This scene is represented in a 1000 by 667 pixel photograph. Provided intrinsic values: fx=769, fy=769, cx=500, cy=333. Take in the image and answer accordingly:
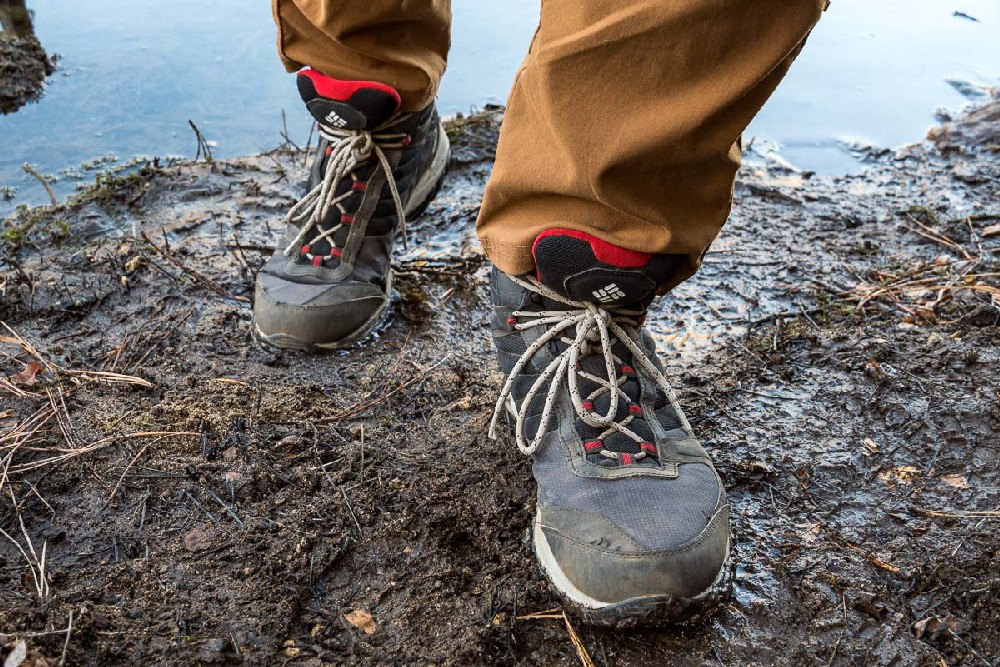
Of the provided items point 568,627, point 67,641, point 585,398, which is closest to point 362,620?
point 568,627

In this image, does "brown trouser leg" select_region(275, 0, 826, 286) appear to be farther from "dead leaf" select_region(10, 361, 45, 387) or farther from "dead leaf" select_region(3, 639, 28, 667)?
"dead leaf" select_region(10, 361, 45, 387)

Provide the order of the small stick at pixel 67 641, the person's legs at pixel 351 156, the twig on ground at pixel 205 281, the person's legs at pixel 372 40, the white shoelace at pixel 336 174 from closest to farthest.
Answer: the small stick at pixel 67 641 < the person's legs at pixel 372 40 < the person's legs at pixel 351 156 < the white shoelace at pixel 336 174 < the twig on ground at pixel 205 281

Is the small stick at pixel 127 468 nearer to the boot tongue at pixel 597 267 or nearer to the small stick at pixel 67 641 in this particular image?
the small stick at pixel 67 641

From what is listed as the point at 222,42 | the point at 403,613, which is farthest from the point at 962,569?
the point at 222,42

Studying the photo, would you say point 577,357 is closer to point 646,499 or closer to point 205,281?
point 646,499

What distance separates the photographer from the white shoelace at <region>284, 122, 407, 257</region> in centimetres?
207

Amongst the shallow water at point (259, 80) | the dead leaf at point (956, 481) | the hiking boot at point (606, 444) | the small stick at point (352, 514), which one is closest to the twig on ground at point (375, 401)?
the small stick at point (352, 514)

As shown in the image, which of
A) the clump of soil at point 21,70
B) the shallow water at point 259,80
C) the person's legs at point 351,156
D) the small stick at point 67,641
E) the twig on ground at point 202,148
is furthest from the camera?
the clump of soil at point 21,70

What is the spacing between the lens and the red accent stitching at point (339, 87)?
1.94 meters

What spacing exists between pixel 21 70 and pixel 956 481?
4118mm

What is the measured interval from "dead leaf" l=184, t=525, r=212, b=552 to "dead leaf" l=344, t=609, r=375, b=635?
1.10ft

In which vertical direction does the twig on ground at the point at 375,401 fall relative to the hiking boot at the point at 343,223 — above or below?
below

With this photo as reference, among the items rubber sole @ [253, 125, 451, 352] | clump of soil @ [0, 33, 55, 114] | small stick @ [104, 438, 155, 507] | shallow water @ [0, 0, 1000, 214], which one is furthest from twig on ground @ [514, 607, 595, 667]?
clump of soil @ [0, 33, 55, 114]

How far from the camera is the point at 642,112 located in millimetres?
1251
